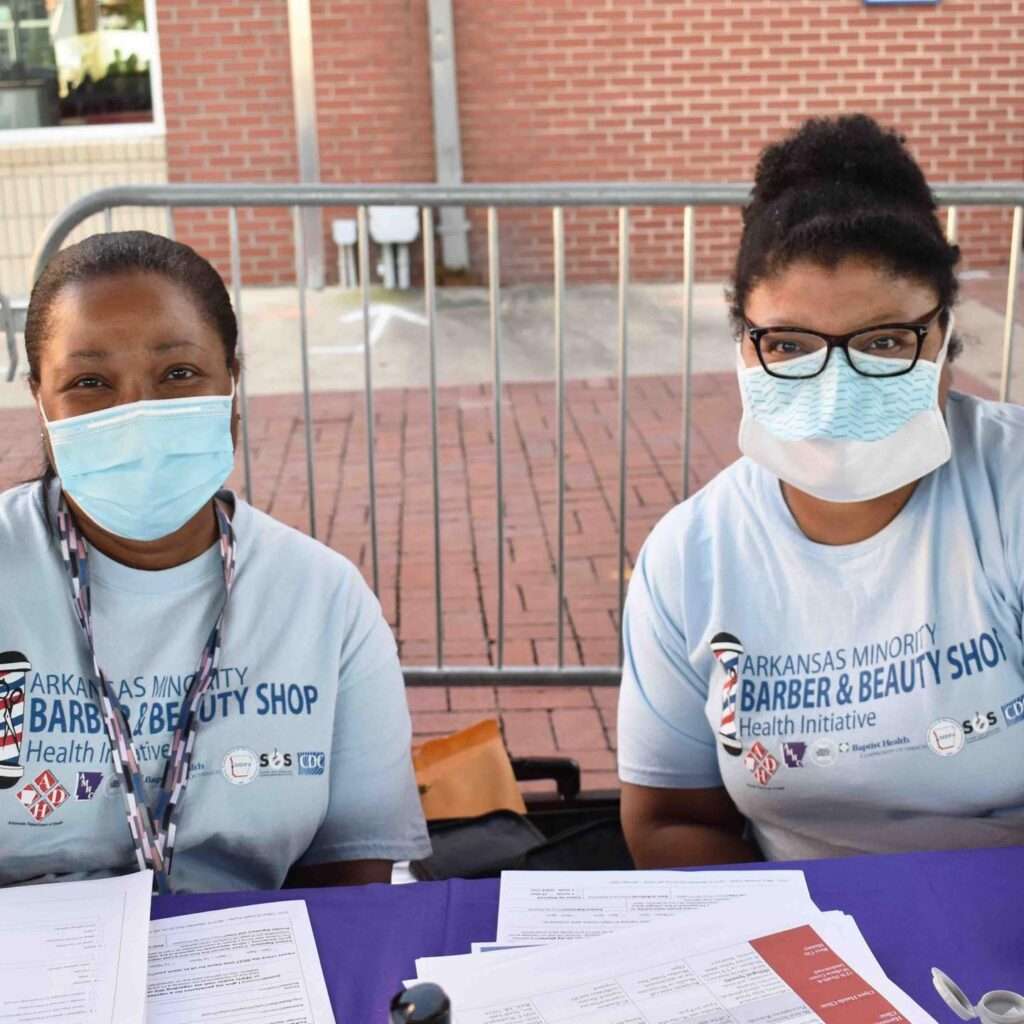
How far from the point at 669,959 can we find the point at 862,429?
2.69 feet

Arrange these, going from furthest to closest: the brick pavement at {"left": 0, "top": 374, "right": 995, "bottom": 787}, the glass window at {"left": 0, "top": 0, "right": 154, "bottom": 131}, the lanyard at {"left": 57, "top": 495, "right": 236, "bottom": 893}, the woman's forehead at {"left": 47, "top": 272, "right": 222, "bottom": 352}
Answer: the glass window at {"left": 0, "top": 0, "right": 154, "bottom": 131}
the brick pavement at {"left": 0, "top": 374, "right": 995, "bottom": 787}
the woman's forehead at {"left": 47, "top": 272, "right": 222, "bottom": 352}
the lanyard at {"left": 57, "top": 495, "right": 236, "bottom": 893}

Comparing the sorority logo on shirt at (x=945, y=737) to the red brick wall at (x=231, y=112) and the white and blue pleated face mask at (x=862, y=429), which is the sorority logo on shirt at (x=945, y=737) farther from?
the red brick wall at (x=231, y=112)

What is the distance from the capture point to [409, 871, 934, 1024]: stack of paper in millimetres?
1413

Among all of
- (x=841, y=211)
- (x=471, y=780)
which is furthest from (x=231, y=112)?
(x=841, y=211)

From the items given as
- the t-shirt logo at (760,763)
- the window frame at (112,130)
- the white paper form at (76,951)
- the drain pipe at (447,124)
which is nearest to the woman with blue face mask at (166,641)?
the white paper form at (76,951)

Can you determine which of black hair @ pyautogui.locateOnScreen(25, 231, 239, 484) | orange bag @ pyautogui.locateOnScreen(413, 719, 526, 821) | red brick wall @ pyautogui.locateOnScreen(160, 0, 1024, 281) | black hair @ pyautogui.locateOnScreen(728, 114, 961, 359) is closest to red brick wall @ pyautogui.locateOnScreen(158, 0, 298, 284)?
red brick wall @ pyautogui.locateOnScreen(160, 0, 1024, 281)

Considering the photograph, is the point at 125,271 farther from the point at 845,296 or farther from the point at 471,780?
the point at 471,780

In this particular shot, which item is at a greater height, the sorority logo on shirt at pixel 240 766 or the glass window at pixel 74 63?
the glass window at pixel 74 63

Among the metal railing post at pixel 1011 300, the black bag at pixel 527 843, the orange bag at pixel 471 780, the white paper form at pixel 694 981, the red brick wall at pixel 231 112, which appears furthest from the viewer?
the red brick wall at pixel 231 112

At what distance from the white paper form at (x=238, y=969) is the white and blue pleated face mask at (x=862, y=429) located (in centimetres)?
92

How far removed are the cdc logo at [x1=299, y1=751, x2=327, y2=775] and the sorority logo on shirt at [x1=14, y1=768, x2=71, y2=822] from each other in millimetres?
298

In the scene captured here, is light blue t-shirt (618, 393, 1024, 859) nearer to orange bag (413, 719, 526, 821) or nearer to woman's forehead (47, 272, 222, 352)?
orange bag (413, 719, 526, 821)

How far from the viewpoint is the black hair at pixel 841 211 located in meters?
1.93

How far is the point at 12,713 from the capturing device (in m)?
1.79
